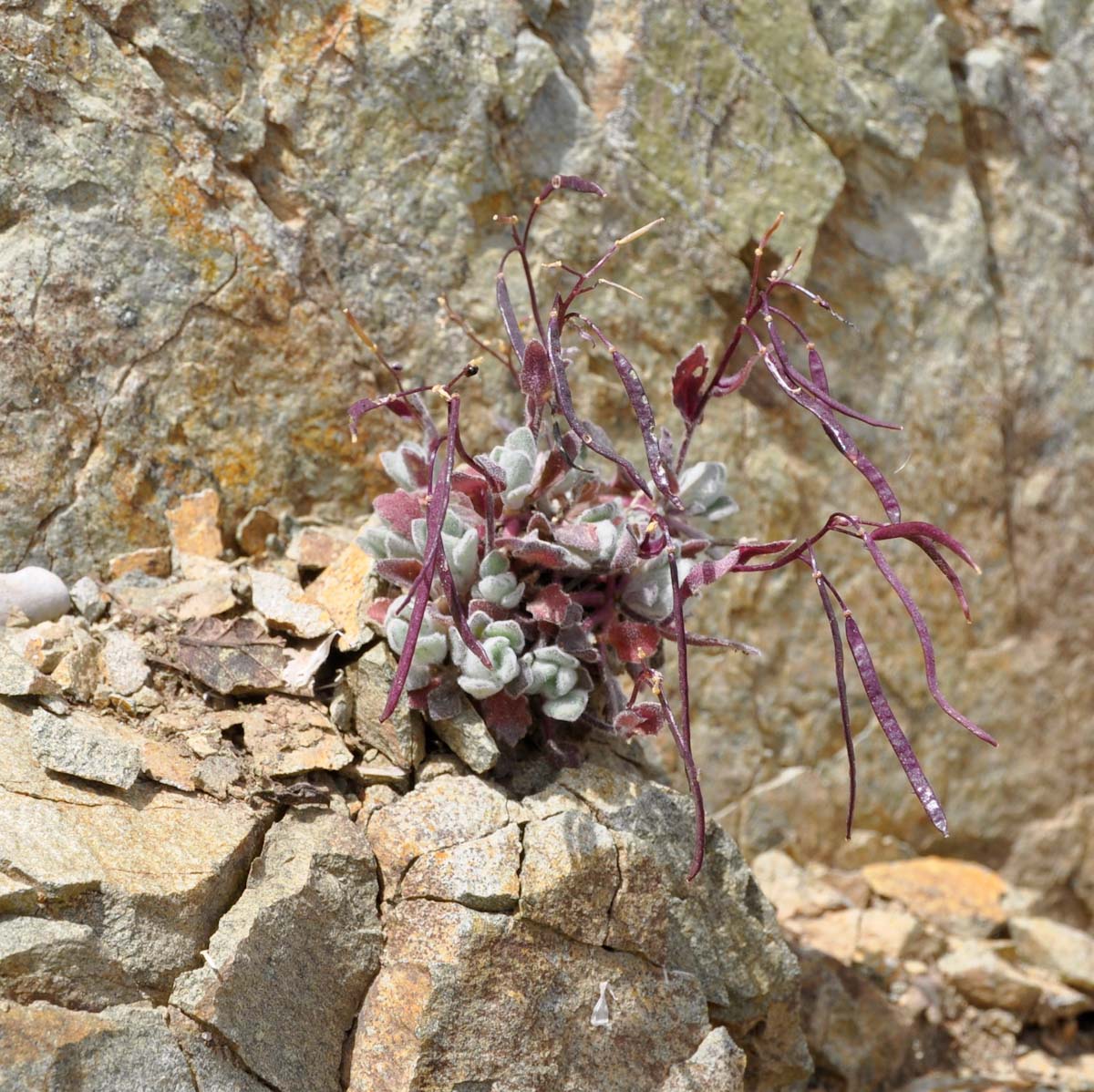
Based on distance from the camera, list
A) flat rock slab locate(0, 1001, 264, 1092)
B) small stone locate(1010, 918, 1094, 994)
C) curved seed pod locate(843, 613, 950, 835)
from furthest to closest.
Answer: small stone locate(1010, 918, 1094, 994), curved seed pod locate(843, 613, 950, 835), flat rock slab locate(0, 1001, 264, 1092)

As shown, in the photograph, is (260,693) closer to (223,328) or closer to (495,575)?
(495,575)

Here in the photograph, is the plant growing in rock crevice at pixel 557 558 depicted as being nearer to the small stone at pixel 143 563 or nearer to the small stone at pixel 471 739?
the small stone at pixel 471 739

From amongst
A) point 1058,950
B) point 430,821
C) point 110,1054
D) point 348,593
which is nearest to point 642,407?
point 348,593

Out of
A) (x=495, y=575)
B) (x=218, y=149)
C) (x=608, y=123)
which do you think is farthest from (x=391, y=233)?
(x=495, y=575)

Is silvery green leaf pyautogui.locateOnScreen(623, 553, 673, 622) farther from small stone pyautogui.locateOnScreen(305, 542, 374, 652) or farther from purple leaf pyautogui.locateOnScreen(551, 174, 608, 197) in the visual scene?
purple leaf pyautogui.locateOnScreen(551, 174, 608, 197)

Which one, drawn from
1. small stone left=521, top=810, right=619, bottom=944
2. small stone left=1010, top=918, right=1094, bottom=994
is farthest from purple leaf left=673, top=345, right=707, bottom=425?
small stone left=1010, top=918, right=1094, bottom=994

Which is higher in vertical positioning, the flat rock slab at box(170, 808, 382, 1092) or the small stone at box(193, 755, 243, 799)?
the small stone at box(193, 755, 243, 799)
